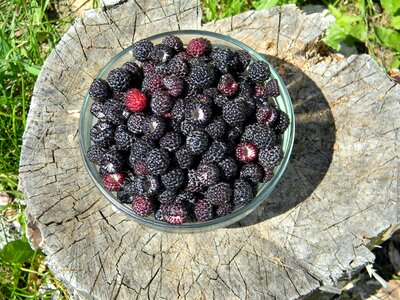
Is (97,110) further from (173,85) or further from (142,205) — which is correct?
(142,205)

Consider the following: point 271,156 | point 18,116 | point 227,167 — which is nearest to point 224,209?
point 227,167

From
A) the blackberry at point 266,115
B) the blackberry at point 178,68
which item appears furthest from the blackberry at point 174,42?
the blackberry at point 266,115

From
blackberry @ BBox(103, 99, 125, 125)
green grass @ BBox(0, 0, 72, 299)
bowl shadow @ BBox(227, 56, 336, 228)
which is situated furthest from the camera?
green grass @ BBox(0, 0, 72, 299)

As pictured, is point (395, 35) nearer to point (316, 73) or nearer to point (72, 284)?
point (316, 73)

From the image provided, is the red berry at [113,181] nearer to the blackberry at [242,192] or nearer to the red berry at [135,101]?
the red berry at [135,101]

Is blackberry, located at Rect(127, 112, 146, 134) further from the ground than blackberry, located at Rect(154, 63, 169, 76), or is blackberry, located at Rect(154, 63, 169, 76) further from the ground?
blackberry, located at Rect(154, 63, 169, 76)

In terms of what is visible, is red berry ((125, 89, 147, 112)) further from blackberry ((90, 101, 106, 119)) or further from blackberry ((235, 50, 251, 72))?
blackberry ((235, 50, 251, 72))

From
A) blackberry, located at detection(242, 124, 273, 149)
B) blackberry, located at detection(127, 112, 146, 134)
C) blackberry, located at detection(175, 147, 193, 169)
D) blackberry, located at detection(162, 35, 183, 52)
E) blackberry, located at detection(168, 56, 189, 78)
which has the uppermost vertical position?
blackberry, located at detection(162, 35, 183, 52)

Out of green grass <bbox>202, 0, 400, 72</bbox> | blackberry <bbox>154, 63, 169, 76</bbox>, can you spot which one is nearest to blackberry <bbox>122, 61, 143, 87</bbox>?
blackberry <bbox>154, 63, 169, 76</bbox>
